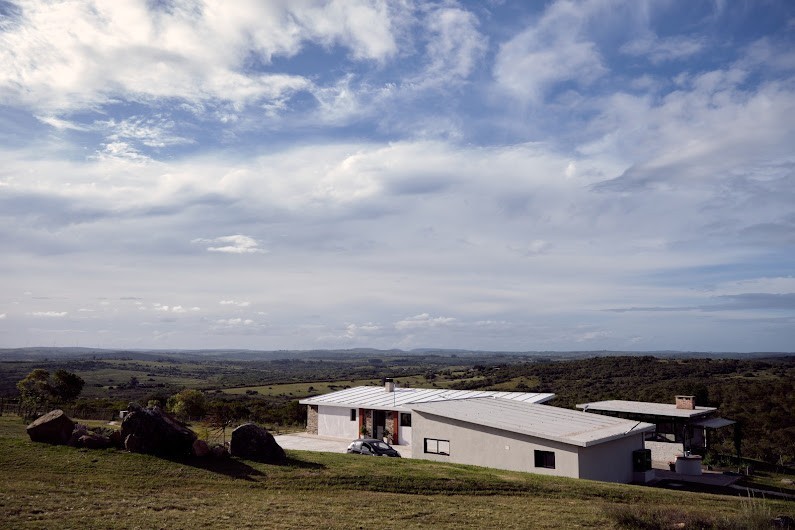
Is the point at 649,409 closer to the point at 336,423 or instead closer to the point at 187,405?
the point at 336,423

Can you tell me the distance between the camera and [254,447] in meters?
24.6

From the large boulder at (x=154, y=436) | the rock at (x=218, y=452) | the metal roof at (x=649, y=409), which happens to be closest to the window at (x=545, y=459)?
the metal roof at (x=649, y=409)

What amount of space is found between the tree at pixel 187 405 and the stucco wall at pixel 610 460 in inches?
1377

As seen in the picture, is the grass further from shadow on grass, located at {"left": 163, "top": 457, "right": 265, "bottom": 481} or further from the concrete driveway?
the concrete driveway

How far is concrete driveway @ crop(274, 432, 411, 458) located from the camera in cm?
3712

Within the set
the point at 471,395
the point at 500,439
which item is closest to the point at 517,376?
the point at 471,395

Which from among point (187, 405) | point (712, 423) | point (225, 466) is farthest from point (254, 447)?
point (187, 405)

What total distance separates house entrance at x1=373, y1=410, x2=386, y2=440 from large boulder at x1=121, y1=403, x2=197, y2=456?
19.6 meters

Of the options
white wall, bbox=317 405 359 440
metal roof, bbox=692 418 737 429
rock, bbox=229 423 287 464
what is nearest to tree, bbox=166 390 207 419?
white wall, bbox=317 405 359 440

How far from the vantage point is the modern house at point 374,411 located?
4069 centimetres

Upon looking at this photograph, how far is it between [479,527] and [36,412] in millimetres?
39112

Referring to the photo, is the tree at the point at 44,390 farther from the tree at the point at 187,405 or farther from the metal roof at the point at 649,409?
the metal roof at the point at 649,409

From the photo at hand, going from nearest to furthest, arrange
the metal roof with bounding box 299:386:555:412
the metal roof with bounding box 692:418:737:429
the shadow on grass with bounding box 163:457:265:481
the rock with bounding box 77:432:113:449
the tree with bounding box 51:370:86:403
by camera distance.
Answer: the shadow on grass with bounding box 163:457:265:481
the rock with bounding box 77:432:113:449
the metal roof with bounding box 692:418:737:429
the metal roof with bounding box 299:386:555:412
the tree with bounding box 51:370:86:403

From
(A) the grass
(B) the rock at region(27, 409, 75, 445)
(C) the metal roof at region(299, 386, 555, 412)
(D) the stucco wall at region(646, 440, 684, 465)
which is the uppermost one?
(B) the rock at region(27, 409, 75, 445)
